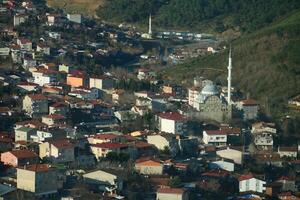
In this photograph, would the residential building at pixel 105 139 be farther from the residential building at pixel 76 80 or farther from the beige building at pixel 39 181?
the residential building at pixel 76 80

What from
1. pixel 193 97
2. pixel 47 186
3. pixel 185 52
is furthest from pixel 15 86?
pixel 185 52

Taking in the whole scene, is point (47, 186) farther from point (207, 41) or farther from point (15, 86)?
point (207, 41)

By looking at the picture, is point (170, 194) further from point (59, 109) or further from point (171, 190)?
point (59, 109)

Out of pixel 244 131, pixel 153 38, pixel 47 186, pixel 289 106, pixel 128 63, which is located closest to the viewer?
pixel 47 186

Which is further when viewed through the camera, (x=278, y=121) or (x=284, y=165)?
(x=278, y=121)

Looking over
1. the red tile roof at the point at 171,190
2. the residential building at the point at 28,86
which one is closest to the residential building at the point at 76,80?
the residential building at the point at 28,86

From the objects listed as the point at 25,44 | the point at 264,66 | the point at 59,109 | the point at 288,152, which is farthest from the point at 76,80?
the point at 288,152
